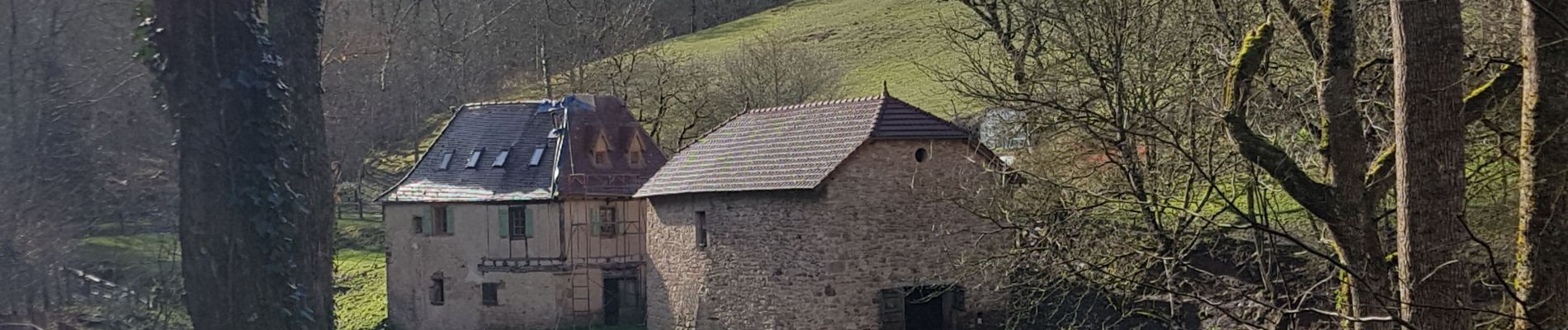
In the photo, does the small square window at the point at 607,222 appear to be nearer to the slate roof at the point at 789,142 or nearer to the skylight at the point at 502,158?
the skylight at the point at 502,158

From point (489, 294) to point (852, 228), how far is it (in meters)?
10.8

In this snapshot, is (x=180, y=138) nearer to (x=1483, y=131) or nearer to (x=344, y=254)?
(x=1483, y=131)

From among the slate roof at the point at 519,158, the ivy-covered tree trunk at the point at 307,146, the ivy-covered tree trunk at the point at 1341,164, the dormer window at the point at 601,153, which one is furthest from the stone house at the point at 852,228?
the ivy-covered tree trunk at the point at 307,146

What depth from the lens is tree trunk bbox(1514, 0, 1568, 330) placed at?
31.2 feet

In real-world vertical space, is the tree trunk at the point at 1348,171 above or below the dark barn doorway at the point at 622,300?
above

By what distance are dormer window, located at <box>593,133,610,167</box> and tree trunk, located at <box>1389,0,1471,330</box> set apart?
997 inches

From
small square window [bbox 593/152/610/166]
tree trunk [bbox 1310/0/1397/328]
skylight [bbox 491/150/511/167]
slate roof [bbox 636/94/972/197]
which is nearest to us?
tree trunk [bbox 1310/0/1397/328]

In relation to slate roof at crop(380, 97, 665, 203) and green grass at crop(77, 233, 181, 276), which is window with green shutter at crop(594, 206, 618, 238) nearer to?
slate roof at crop(380, 97, 665, 203)

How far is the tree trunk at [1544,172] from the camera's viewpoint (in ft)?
31.2

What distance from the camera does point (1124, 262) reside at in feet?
56.3

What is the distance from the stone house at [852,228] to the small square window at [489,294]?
7.31 m

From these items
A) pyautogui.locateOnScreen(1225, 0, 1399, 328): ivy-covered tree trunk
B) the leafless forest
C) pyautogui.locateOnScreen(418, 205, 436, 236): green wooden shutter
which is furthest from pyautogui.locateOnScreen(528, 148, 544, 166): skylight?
pyautogui.locateOnScreen(1225, 0, 1399, 328): ivy-covered tree trunk

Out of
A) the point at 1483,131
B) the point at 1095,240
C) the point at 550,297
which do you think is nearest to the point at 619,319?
the point at 550,297

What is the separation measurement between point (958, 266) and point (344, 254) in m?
23.4
